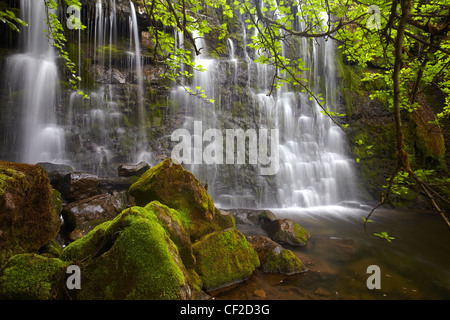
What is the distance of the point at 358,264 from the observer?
4988 millimetres

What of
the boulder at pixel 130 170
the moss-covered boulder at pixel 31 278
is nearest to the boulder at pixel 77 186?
the boulder at pixel 130 170

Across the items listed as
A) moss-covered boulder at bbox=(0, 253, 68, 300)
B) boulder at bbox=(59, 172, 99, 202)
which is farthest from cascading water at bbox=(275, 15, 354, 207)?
moss-covered boulder at bbox=(0, 253, 68, 300)

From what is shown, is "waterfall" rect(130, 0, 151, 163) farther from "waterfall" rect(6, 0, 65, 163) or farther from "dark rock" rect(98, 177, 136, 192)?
"waterfall" rect(6, 0, 65, 163)

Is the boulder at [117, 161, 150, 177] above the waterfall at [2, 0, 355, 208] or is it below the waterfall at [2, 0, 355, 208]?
below

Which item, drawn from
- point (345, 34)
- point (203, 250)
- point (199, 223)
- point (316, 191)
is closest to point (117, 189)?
point (199, 223)

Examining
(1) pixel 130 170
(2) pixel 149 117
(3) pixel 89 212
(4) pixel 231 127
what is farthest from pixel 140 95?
(3) pixel 89 212

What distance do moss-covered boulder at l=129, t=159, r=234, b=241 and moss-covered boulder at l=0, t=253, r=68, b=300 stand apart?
2.15 metres

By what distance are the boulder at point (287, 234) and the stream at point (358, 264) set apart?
7.7 inches

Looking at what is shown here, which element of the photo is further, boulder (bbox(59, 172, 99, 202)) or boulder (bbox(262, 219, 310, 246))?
boulder (bbox(59, 172, 99, 202))

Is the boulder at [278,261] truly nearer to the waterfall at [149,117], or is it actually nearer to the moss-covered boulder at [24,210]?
the moss-covered boulder at [24,210]

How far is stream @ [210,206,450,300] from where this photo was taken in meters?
3.74

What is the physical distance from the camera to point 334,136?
43.4 feet

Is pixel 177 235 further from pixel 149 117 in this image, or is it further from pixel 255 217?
pixel 149 117
